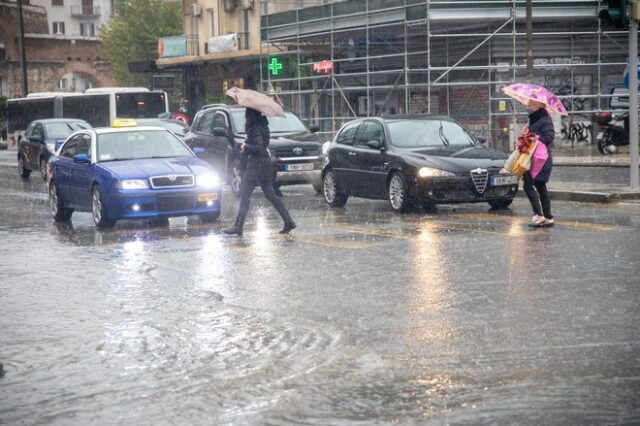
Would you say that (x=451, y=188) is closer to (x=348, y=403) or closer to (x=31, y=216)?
(x=31, y=216)

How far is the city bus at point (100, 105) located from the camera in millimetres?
48812

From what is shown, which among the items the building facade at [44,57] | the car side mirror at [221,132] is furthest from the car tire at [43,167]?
the building facade at [44,57]

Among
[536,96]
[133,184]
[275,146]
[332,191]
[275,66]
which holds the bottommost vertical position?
[332,191]

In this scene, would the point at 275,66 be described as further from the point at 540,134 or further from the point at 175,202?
the point at 540,134

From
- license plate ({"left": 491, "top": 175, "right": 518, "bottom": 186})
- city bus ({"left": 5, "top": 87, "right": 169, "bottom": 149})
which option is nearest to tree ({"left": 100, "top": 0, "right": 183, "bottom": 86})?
city bus ({"left": 5, "top": 87, "right": 169, "bottom": 149})

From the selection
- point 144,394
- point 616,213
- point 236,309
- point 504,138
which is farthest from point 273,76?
point 144,394

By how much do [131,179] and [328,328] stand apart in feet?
29.3

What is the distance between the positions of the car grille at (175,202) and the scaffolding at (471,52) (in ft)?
64.4

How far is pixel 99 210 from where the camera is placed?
1770 centimetres

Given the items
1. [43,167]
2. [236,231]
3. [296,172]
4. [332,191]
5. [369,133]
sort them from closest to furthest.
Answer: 1. [236,231]
2. [369,133]
3. [332,191]
4. [296,172]
5. [43,167]

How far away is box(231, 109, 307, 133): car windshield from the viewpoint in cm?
2516

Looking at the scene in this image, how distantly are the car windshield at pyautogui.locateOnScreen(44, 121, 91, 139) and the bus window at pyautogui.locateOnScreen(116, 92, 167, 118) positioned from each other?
13.7 metres

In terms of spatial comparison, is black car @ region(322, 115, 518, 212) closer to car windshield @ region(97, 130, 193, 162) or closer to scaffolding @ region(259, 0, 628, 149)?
car windshield @ region(97, 130, 193, 162)

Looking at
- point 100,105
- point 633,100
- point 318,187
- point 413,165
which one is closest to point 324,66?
point 100,105
